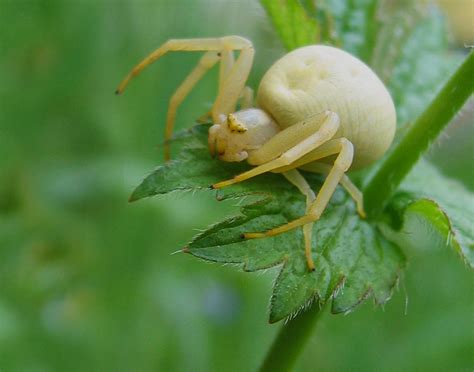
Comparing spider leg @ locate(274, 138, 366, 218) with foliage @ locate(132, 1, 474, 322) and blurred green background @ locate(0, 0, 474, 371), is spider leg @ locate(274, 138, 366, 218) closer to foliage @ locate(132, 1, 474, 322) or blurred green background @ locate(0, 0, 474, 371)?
foliage @ locate(132, 1, 474, 322)

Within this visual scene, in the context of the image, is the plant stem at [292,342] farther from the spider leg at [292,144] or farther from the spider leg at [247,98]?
the spider leg at [247,98]

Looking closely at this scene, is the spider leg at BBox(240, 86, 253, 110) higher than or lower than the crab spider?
lower

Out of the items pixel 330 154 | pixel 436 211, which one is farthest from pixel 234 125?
pixel 436 211

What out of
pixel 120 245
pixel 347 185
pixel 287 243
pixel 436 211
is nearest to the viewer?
pixel 287 243

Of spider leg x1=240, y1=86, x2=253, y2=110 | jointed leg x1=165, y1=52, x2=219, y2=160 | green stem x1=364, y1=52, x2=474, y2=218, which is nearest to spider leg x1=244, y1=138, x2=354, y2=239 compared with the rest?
green stem x1=364, y1=52, x2=474, y2=218

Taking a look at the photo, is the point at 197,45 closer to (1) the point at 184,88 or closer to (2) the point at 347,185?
(1) the point at 184,88
